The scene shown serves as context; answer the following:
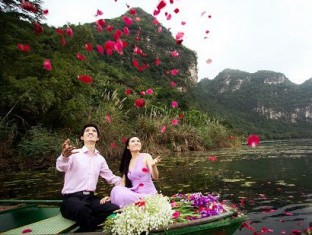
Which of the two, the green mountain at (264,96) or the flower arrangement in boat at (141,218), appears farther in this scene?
the green mountain at (264,96)

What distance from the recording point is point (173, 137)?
24688 mm

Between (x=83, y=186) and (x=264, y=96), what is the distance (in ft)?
421

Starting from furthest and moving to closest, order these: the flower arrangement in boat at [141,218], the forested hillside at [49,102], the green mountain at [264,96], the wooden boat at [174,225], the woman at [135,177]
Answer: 1. the green mountain at [264,96]
2. the forested hillside at [49,102]
3. the woman at [135,177]
4. the wooden boat at [174,225]
5. the flower arrangement in boat at [141,218]

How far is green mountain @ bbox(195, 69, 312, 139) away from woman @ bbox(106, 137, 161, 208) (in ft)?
311

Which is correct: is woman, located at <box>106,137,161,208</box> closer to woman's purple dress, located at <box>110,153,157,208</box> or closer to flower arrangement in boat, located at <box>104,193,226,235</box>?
woman's purple dress, located at <box>110,153,157,208</box>

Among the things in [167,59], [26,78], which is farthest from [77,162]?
[167,59]

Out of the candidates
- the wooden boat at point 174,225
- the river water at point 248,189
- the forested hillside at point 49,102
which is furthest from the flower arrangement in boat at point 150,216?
the forested hillside at point 49,102

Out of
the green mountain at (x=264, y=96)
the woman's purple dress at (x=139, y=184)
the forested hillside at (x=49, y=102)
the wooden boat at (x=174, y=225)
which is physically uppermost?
the green mountain at (x=264, y=96)

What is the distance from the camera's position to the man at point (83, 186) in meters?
4.34

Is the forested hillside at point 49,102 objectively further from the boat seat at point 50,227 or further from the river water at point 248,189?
the boat seat at point 50,227

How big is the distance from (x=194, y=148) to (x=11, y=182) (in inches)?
681

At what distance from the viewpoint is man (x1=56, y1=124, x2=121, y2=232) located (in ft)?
14.3

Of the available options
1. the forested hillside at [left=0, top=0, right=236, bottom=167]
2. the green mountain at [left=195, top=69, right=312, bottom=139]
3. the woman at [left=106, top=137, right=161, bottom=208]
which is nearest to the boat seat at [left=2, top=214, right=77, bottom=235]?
the woman at [left=106, top=137, right=161, bottom=208]

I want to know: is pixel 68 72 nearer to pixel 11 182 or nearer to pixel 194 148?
pixel 11 182
